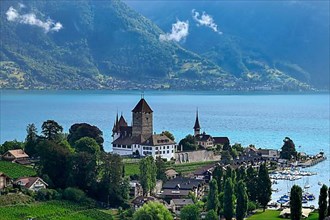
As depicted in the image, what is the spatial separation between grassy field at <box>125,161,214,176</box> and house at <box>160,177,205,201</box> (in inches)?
163

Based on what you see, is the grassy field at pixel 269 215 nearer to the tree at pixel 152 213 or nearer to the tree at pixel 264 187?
the tree at pixel 264 187

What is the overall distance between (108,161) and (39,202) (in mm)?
7286

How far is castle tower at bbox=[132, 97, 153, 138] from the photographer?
78312mm

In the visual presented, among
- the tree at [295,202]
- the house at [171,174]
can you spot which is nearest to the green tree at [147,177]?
the house at [171,174]

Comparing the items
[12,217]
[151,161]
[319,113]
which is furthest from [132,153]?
[319,113]

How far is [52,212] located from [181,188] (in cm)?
1360

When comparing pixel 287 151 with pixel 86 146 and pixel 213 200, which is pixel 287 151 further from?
pixel 213 200

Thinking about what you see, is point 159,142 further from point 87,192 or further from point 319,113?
point 319,113

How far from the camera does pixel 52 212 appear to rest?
50.5 m

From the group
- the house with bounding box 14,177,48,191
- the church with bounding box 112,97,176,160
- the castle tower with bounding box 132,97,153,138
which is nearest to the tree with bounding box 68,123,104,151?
the church with bounding box 112,97,176,160

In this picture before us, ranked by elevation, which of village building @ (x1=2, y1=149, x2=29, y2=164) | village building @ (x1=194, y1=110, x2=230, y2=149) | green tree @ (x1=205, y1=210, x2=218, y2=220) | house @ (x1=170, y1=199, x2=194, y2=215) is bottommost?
green tree @ (x1=205, y1=210, x2=218, y2=220)

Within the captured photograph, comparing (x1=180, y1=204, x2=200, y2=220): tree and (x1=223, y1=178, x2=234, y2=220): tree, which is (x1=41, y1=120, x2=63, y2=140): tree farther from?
(x1=223, y1=178, x2=234, y2=220): tree

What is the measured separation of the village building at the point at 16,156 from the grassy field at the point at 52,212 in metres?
14.5

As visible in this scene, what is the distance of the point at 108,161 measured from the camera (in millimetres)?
57688
